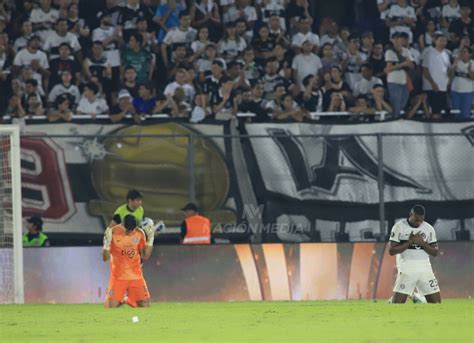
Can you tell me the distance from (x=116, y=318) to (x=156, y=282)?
5569 millimetres

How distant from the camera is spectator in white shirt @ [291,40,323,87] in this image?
28.4m

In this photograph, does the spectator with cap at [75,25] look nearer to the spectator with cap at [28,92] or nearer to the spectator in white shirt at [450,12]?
the spectator with cap at [28,92]

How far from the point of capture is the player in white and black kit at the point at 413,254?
22.3m

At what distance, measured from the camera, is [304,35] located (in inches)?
1154

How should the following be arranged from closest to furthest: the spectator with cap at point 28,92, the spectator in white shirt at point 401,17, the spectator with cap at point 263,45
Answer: the spectator with cap at point 28,92, the spectator with cap at point 263,45, the spectator in white shirt at point 401,17

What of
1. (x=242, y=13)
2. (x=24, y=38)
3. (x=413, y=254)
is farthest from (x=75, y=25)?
(x=413, y=254)

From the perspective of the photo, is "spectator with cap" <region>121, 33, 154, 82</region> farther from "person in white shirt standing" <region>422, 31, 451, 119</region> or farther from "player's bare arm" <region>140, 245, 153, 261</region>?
"player's bare arm" <region>140, 245, 153, 261</region>

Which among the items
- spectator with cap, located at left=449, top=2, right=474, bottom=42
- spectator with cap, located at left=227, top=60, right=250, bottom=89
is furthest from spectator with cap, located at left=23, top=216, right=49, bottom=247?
spectator with cap, located at left=449, top=2, right=474, bottom=42

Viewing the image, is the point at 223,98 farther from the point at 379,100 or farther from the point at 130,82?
the point at 379,100

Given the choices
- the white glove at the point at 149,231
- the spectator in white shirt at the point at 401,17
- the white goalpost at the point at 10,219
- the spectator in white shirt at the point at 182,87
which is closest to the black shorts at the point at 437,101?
the spectator in white shirt at the point at 401,17

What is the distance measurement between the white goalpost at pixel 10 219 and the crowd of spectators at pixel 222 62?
1.90 m

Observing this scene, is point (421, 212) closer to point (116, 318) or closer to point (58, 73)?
point (116, 318)

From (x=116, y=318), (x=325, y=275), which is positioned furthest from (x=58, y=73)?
(x=116, y=318)

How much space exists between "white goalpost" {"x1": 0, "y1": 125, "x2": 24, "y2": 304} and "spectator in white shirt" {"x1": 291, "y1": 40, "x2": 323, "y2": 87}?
638 cm
